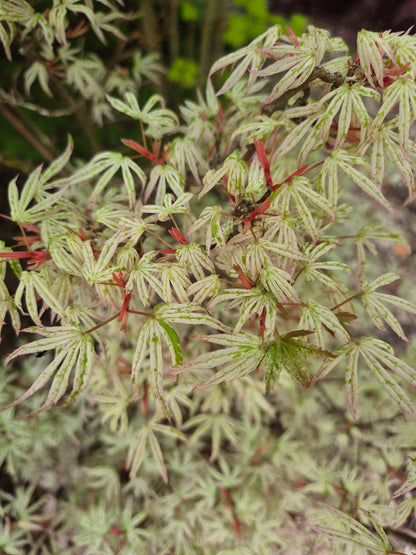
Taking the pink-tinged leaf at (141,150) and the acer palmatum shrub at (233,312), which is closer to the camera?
the acer palmatum shrub at (233,312)

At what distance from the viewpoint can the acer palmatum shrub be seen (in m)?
0.59

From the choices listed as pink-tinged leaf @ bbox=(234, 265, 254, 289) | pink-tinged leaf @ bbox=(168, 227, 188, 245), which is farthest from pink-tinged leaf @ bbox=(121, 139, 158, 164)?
pink-tinged leaf @ bbox=(234, 265, 254, 289)

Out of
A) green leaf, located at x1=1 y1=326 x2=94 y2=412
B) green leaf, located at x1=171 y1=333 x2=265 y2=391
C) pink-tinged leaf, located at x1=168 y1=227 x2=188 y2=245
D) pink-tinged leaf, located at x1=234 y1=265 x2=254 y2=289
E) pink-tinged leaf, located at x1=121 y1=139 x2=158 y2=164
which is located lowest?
green leaf, located at x1=1 y1=326 x2=94 y2=412

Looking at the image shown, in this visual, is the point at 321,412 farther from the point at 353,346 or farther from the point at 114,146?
the point at 114,146

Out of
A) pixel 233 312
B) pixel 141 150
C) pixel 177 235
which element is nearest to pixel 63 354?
pixel 177 235

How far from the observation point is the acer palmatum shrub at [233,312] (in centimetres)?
59

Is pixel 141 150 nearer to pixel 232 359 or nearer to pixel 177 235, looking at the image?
pixel 177 235

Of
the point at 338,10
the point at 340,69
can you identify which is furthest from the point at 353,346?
the point at 338,10

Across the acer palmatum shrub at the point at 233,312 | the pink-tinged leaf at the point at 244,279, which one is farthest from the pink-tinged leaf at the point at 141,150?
the pink-tinged leaf at the point at 244,279

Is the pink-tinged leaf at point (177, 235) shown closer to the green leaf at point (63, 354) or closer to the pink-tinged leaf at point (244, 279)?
the pink-tinged leaf at point (244, 279)

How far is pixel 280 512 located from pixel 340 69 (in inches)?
46.6

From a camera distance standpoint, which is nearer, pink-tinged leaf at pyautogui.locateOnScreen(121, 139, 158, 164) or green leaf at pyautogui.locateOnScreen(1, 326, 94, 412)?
green leaf at pyautogui.locateOnScreen(1, 326, 94, 412)

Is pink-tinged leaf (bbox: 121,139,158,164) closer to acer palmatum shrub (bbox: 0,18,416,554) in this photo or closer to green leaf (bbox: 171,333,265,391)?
acer palmatum shrub (bbox: 0,18,416,554)

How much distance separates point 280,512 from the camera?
1131 mm
